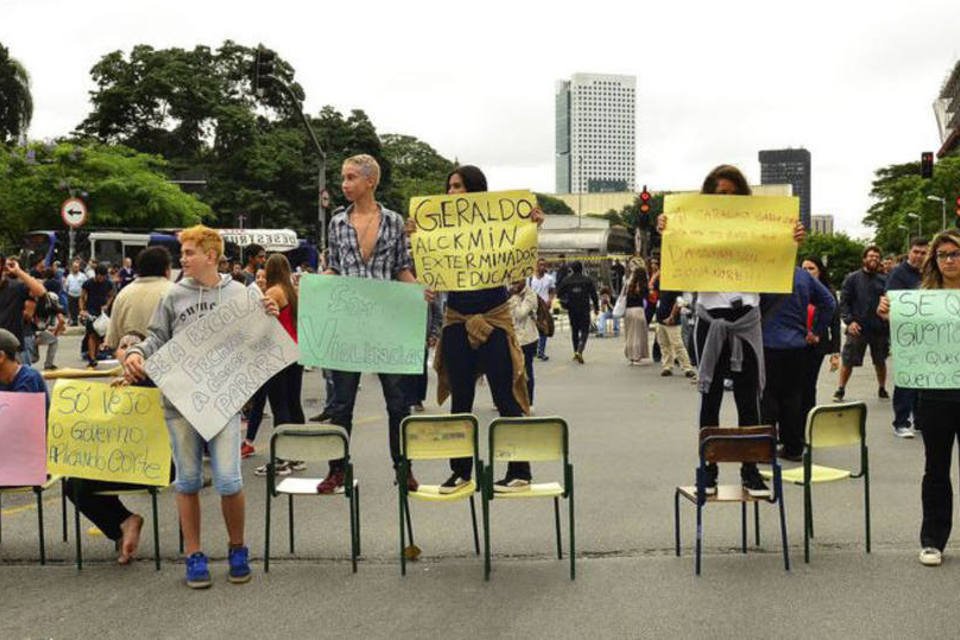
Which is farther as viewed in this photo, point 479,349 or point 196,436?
point 479,349

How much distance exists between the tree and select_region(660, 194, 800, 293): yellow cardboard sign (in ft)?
181

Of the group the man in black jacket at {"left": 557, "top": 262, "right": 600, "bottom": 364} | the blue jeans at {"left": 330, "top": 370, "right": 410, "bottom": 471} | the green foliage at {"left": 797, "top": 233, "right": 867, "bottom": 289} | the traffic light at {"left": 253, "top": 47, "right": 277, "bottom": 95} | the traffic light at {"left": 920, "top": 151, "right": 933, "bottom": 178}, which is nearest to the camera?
the blue jeans at {"left": 330, "top": 370, "right": 410, "bottom": 471}

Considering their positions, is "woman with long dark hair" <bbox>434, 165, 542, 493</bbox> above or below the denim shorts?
above

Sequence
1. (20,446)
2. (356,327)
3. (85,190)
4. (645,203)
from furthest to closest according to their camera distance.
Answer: (85,190) < (645,203) < (356,327) < (20,446)

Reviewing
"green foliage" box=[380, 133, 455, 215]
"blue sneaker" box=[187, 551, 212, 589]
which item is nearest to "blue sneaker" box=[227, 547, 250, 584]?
"blue sneaker" box=[187, 551, 212, 589]

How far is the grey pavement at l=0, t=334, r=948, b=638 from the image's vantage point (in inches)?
191

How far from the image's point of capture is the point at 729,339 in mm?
6453

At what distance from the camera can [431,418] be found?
561cm

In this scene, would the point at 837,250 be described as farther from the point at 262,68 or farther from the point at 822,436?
the point at 822,436

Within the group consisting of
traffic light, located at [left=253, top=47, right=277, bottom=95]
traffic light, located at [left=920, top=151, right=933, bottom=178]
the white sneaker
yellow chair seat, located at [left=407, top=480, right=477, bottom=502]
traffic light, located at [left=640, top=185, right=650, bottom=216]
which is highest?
traffic light, located at [left=253, top=47, right=277, bottom=95]

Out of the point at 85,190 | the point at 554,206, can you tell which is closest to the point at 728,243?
the point at 85,190

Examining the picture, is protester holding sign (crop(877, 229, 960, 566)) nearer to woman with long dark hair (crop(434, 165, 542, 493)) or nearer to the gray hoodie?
woman with long dark hair (crop(434, 165, 542, 493))

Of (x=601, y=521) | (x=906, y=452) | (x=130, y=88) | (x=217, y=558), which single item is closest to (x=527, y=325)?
(x=906, y=452)

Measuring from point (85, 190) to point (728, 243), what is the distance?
43714 mm
